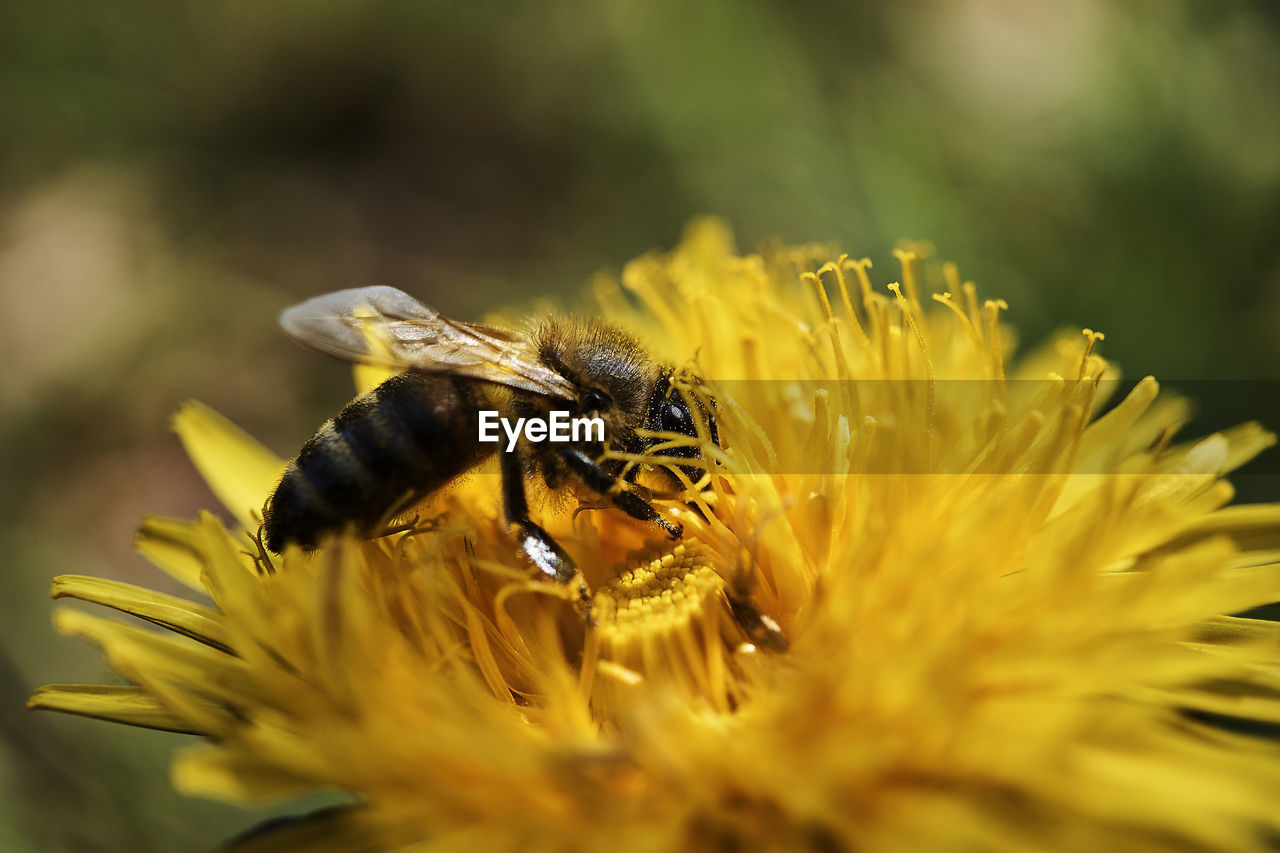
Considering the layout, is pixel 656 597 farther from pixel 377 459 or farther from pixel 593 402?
pixel 377 459

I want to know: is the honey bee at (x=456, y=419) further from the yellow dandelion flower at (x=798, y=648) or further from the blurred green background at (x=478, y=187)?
the blurred green background at (x=478, y=187)

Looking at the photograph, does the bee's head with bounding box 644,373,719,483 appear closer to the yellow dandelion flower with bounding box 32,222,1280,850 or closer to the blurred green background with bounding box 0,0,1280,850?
the yellow dandelion flower with bounding box 32,222,1280,850

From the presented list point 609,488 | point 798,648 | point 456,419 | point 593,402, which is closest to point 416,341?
point 456,419

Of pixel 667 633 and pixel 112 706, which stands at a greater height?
pixel 667 633

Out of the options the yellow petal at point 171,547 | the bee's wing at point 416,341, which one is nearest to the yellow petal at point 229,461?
the yellow petal at point 171,547

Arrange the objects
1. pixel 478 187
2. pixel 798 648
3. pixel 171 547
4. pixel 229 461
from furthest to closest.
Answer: pixel 478 187 → pixel 229 461 → pixel 171 547 → pixel 798 648

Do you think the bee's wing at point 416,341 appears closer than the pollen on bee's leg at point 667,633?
No
